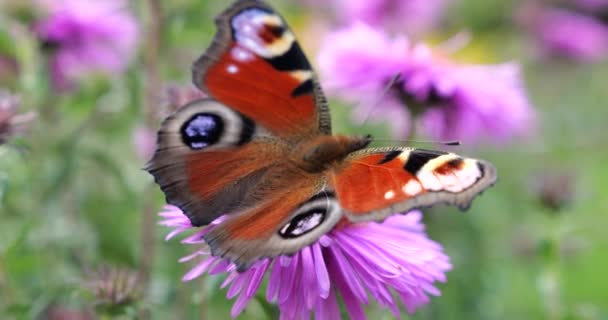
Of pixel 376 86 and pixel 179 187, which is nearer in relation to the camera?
pixel 179 187

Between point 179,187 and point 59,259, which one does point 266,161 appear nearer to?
point 179,187

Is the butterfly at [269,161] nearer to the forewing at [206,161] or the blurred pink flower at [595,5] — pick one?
the forewing at [206,161]

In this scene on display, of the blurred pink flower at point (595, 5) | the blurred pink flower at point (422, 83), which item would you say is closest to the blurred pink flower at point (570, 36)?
the blurred pink flower at point (595, 5)

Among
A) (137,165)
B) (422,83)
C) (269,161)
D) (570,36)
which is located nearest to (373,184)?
(269,161)

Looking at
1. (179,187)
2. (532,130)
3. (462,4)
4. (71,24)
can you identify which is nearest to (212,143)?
(179,187)

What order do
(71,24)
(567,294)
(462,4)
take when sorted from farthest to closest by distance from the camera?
1. (462,4)
2. (567,294)
3. (71,24)

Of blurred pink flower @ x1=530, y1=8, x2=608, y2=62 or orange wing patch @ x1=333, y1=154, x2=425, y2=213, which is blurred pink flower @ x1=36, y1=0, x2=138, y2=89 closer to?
orange wing patch @ x1=333, y1=154, x2=425, y2=213

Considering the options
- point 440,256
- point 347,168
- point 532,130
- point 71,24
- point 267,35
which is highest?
point 71,24
